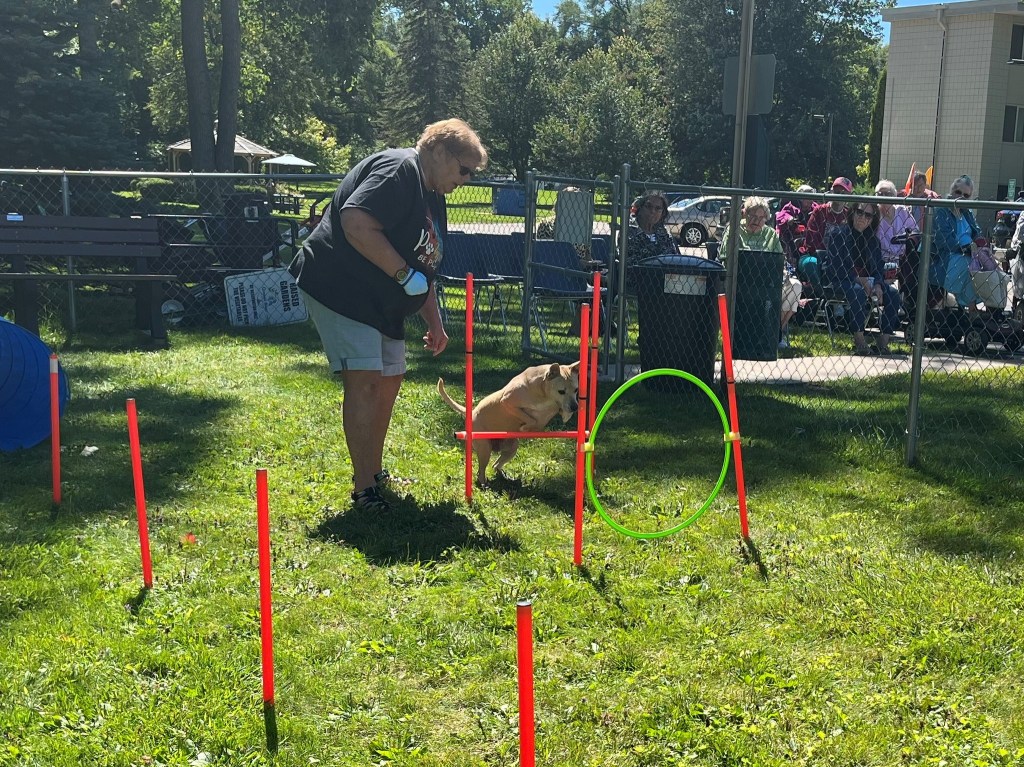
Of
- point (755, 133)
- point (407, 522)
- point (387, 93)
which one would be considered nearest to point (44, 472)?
point (407, 522)

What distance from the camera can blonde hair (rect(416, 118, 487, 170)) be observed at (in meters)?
5.33

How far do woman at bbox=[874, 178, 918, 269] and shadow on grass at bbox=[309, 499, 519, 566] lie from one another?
24.9ft

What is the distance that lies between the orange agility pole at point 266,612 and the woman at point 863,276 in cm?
804

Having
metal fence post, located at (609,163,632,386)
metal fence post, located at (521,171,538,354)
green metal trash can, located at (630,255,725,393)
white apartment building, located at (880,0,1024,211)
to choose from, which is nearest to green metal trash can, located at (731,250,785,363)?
green metal trash can, located at (630,255,725,393)

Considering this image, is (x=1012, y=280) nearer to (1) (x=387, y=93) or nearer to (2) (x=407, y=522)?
(2) (x=407, y=522)

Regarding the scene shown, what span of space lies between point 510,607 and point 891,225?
911 centimetres

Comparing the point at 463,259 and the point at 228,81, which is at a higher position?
the point at 228,81

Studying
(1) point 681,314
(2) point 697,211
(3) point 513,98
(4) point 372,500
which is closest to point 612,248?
(1) point 681,314

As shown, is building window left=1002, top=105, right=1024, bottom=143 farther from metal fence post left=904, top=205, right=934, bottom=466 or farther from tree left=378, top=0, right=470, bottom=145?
metal fence post left=904, top=205, right=934, bottom=466

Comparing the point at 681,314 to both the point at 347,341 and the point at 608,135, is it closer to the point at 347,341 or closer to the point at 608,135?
the point at 347,341

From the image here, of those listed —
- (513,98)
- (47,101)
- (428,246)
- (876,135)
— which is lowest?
(428,246)

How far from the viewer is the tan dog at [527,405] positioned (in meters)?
5.84

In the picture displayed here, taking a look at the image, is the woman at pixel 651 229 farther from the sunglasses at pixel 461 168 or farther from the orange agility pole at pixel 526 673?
the orange agility pole at pixel 526 673

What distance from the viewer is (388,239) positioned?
532 cm
